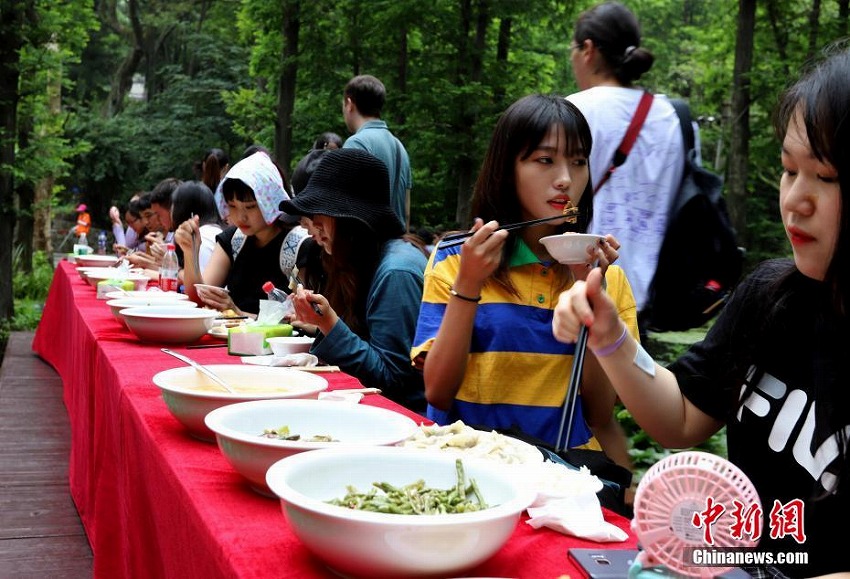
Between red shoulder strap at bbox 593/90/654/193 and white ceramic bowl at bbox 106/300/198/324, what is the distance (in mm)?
1896

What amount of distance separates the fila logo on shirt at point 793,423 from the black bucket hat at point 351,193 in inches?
73.4

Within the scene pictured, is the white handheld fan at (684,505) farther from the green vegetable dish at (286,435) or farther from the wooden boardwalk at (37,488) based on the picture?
the wooden boardwalk at (37,488)

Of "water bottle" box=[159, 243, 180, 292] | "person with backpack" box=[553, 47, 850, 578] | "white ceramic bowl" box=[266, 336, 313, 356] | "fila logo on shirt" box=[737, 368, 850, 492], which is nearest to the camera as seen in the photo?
"person with backpack" box=[553, 47, 850, 578]

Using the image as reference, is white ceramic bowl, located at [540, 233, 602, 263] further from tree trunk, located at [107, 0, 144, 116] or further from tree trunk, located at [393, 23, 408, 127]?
tree trunk, located at [107, 0, 144, 116]

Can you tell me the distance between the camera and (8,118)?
942 centimetres

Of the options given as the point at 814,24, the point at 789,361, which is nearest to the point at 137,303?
the point at 789,361

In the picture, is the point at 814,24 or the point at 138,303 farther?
the point at 814,24

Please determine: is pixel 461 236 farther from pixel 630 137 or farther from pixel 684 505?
pixel 684 505

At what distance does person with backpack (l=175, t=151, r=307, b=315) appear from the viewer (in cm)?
443

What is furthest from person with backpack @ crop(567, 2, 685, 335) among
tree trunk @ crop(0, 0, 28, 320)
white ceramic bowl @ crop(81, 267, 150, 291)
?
tree trunk @ crop(0, 0, 28, 320)

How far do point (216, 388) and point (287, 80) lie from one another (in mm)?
10484

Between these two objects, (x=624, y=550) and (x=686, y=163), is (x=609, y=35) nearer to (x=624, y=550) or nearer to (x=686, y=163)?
(x=686, y=163)

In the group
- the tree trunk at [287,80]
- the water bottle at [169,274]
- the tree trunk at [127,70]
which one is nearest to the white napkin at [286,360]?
the water bottle at [169,274]

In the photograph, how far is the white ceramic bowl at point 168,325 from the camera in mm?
3104
